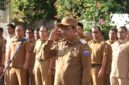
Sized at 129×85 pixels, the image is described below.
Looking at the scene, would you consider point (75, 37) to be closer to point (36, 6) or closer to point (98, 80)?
point (98, 80)

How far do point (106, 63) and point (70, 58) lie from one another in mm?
3786

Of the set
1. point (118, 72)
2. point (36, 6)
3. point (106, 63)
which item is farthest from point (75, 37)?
point (36, 6)

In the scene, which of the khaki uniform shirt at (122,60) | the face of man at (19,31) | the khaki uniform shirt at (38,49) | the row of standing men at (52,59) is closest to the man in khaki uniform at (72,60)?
the row of standing men at (52,59)

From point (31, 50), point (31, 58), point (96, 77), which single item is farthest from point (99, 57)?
point (31, 58)

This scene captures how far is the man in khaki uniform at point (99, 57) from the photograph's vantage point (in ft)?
39.0

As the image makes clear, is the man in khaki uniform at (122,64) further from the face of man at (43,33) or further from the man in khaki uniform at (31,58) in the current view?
the man in khaki uniform at (31,58)

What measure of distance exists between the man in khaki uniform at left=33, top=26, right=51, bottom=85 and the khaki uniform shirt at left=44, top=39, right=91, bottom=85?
11.8 ft

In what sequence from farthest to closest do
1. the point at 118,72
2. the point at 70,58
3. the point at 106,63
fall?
the point at 106,63 < the point at 118,72 < the point at 70,58

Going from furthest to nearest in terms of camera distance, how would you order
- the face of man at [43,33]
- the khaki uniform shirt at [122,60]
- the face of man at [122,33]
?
the face of man at [43,33], the face of man at [122,33], the khaki uniform shirt at [122,60]

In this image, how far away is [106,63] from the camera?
1191 cm

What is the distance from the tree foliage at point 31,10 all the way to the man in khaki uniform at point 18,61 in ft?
44.9

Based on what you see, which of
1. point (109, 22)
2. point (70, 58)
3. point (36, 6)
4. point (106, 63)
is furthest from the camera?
point (36, 6)

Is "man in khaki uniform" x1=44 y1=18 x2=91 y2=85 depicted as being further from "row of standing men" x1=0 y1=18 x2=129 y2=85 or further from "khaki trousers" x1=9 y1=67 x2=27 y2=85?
"khaki trousers" x1=9 y1=67 x2=27 y2=85

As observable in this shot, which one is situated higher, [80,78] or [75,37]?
[75,37]
